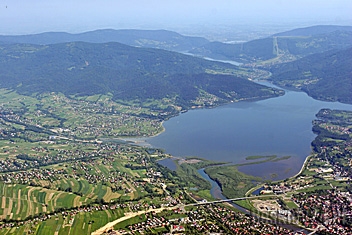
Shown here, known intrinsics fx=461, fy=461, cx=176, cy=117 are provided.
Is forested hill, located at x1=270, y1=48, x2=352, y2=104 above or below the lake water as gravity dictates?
above

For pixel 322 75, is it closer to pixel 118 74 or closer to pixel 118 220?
pixel 118 74

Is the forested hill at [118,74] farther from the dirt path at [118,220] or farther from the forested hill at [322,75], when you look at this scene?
the dirt path at [118,220]

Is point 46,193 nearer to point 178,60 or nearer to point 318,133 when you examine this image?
point 318,133

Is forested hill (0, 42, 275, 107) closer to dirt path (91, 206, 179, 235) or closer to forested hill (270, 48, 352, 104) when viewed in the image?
forested hill (270, 48, 352, 104)

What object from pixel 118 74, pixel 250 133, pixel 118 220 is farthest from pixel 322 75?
pixel 118 220

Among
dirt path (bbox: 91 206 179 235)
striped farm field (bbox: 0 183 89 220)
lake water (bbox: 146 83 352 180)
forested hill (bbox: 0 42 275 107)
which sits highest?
forested hill (bbox: 0 42 275 107)

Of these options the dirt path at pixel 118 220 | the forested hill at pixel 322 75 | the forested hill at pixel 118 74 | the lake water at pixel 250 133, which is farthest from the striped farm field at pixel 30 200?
the forested hill at pixel 322 75

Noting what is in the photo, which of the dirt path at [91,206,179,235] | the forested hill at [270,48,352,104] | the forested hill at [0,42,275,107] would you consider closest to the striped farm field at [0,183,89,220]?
the dirt path at [91,206,179,235]
